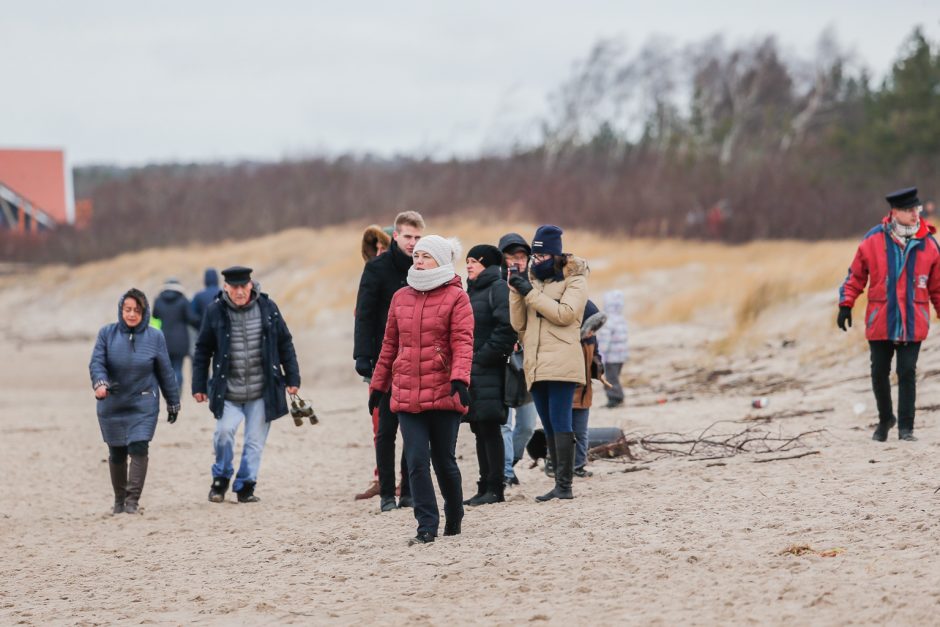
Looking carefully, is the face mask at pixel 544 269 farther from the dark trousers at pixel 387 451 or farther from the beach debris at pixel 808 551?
the beach debris at pixel 808 551

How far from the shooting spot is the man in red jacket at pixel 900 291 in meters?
9.38

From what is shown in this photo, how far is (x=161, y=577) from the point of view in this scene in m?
7.31

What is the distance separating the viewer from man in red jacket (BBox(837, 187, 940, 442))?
9.38 m

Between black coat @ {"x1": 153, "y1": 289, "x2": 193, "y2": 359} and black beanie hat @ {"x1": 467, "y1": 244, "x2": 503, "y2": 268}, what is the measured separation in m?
8.65

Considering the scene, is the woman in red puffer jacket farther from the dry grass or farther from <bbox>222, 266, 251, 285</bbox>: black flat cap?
the dry grass

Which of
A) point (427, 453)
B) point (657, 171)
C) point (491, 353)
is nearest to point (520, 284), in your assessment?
point (491, 353)

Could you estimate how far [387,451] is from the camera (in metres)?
8.67

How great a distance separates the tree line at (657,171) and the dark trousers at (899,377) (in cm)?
2211

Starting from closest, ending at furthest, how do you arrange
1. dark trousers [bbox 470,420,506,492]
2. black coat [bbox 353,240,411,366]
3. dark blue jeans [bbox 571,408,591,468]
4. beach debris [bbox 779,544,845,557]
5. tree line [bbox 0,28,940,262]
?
beach debris [bbox 779,544,845,557], dark trousers [bbox 470,420,506,492], black coat [bbox 353,240,411,366], dark blue jeans [bbox 571,408,591,468], tree line [bbox 0,28,940,262]

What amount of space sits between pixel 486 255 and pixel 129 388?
3.04m

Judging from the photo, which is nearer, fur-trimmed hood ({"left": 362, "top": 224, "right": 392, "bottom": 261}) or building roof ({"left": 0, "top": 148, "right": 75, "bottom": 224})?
fur-trimmed hood ({"left": 362, "top": 224, "right": 392, "bottom": 261})

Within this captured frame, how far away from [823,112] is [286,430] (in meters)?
42.2

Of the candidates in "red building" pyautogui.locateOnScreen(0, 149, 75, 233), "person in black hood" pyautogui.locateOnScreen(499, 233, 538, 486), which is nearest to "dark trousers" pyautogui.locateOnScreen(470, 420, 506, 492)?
"person in black hood" pyautogui.locateOnScreen(499, 233, 538, 486)

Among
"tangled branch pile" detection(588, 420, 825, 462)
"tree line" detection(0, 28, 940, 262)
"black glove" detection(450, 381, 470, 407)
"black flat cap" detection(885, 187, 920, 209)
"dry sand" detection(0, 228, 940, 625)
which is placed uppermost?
"tree line" detection(0, 28, 940, 262)
